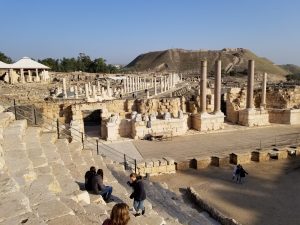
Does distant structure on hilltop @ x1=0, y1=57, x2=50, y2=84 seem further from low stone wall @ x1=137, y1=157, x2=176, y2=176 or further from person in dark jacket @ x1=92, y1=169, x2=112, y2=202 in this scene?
person in dark jacket @ x1=92, y1=169, x2=112, y2=202

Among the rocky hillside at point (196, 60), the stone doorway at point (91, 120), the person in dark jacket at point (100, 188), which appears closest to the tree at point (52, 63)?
the rocky hillside at point (196, 60)

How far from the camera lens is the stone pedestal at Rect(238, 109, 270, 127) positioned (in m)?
25.3

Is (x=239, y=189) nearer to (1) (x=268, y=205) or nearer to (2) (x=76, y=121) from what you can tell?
(1) (x=268, y=205)

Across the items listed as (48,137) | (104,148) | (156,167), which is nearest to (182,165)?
(156,167)

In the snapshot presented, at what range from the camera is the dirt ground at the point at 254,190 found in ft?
32.2

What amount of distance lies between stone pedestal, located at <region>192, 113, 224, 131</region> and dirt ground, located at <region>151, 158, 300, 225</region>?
814 centimetres

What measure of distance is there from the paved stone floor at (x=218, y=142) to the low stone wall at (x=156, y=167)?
205 cm

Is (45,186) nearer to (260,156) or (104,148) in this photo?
(104,148)

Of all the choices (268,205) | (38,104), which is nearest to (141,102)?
(38,104)

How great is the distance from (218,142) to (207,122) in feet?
12.3

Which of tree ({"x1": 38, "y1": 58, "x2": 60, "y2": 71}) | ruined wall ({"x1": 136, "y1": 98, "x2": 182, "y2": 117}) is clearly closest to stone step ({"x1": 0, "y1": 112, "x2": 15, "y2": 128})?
ruined wall ({"x1": 136, "y1": 98, "x2": 182, "y2": 117})

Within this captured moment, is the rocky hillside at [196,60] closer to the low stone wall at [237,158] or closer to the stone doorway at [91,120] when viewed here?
the stone doorway at [91,120]

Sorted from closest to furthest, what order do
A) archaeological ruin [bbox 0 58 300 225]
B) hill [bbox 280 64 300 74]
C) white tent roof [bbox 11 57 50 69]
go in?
archaeological ruin [bbox 0 58 300 225], white tent roof [bbox 11 57 50 69], hill [bbox 280 64 300 74]

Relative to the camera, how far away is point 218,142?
2017cm
